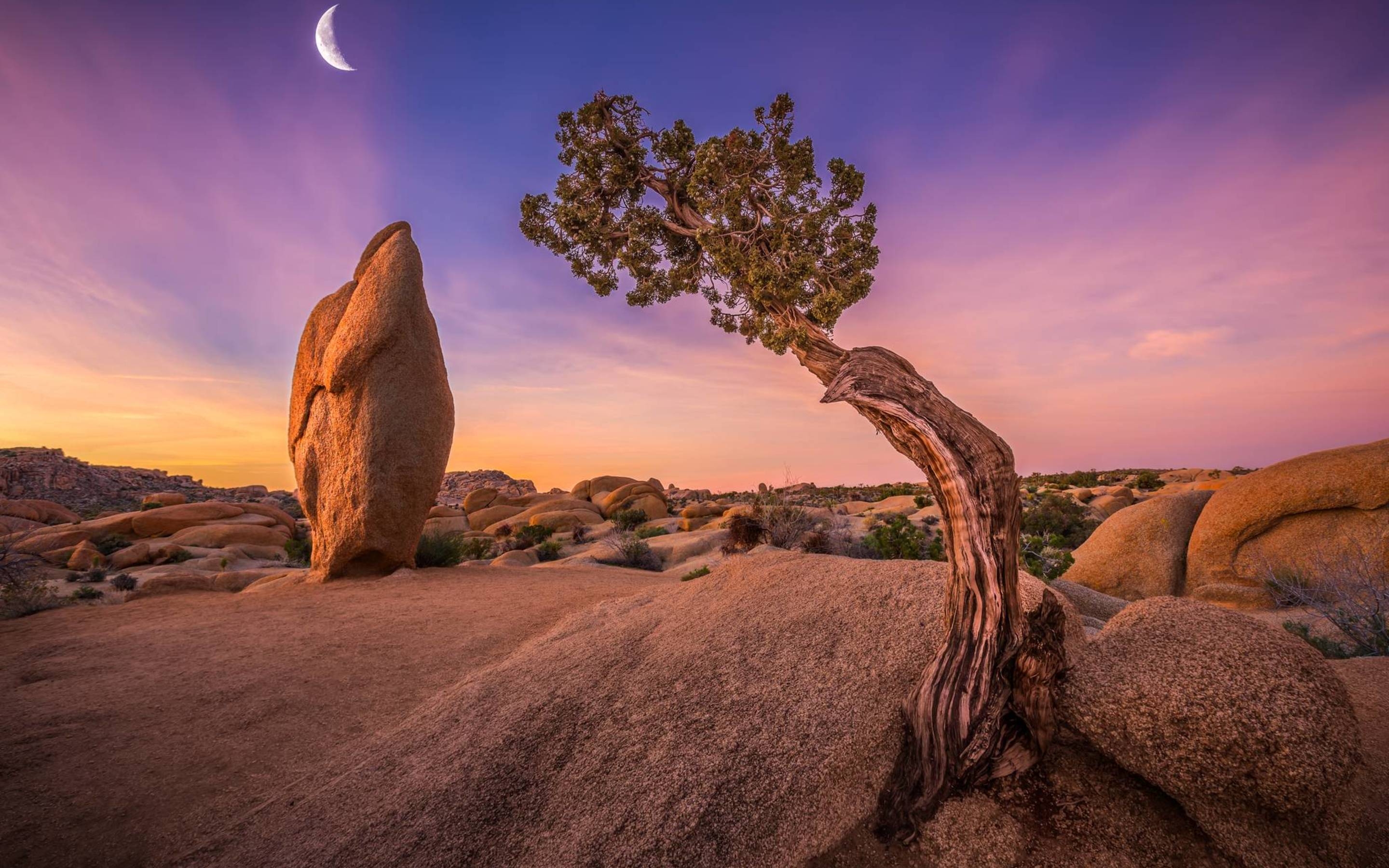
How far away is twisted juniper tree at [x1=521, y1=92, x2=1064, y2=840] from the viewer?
3.13m

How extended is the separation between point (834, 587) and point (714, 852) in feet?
9.48

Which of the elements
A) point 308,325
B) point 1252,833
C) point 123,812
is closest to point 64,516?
point 308,325

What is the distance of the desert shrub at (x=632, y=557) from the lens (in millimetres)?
14711

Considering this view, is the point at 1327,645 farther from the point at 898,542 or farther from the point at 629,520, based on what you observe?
the point at 629,520

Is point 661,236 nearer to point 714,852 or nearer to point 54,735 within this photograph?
point 714,852

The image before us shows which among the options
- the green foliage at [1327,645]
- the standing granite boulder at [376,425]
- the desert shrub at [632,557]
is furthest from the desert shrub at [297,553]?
the green foliage at [1327,645]

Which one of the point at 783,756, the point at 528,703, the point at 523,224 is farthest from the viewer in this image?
the point at 523,224

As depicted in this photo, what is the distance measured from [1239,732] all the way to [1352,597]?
632 cm

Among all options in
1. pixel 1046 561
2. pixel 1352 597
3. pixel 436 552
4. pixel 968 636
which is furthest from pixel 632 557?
pixel 1352 597

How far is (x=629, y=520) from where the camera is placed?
971 inches

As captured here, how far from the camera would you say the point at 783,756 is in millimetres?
3332

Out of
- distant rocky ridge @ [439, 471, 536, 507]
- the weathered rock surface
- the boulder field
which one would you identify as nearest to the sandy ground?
the weathered rock surface

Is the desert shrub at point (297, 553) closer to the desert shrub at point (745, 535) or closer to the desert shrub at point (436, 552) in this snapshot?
the desert shrub at point (436, 552)

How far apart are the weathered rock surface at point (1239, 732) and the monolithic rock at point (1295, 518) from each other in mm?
7398
